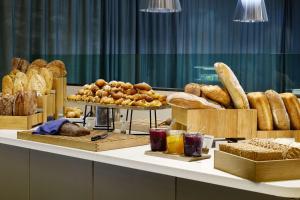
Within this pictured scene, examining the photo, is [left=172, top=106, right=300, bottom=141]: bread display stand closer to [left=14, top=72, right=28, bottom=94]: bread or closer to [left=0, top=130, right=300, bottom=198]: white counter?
[left=0, top=130, right=300, bottom=198]: white counter

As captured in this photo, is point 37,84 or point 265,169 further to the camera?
point 37,84

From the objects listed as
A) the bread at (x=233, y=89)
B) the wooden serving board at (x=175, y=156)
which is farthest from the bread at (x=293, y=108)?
the wooden serving board at (x=175, y=156)

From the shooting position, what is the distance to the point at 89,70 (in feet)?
21.5

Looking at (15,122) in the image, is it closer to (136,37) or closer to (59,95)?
(59,95)

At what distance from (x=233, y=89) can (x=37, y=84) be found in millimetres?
1359

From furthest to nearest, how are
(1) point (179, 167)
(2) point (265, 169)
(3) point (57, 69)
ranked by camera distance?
(3) point (57, 69)
(1) point (179, 167)
(2) point (265, 169)

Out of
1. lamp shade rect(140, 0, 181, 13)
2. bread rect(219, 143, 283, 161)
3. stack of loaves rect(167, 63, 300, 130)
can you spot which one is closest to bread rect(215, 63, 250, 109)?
stack of loaves rect(167, 63, 300, 130)

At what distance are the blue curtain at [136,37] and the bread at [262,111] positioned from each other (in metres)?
2.45

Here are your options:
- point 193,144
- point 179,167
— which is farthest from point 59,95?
point 179,167

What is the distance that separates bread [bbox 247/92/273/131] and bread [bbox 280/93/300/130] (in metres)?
0.13

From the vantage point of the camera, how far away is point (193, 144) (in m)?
2.02

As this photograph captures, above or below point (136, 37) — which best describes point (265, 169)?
below

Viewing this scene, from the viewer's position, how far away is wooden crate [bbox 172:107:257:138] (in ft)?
7.68

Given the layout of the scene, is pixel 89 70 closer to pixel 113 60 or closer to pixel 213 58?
pixel 113 60
